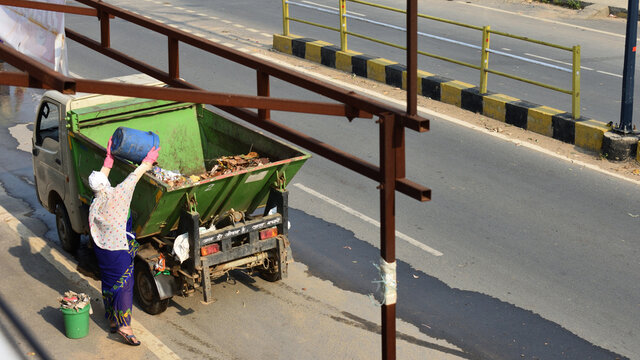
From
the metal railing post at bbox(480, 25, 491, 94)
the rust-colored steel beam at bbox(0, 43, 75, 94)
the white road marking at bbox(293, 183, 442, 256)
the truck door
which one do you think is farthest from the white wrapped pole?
the metal railing post at bbox(480, 25, 491, 94)

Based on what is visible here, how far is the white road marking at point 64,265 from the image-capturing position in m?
8.12

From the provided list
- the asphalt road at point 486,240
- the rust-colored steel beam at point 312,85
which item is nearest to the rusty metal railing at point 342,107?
the rust-colored steel beam at point 312,85

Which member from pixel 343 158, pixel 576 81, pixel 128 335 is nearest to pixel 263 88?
pixel 343 158

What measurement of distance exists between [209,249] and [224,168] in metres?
0.98

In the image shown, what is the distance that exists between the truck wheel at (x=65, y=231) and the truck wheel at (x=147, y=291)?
1406 mm

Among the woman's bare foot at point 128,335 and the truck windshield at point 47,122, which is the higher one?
the truck windshield at point 47,122

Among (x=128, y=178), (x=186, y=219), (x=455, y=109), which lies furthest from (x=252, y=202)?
(x=455, y=109)

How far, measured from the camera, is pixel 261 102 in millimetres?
5348

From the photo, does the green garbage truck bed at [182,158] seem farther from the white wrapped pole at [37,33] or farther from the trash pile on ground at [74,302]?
the white wrapped pole at [37,33]

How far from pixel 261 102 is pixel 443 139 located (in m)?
8.65

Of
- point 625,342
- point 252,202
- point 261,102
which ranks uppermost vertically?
point 261,102

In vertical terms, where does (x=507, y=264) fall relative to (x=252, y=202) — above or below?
below

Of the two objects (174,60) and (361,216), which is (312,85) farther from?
(361,216)

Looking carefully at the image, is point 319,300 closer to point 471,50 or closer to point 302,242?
point 302,242
